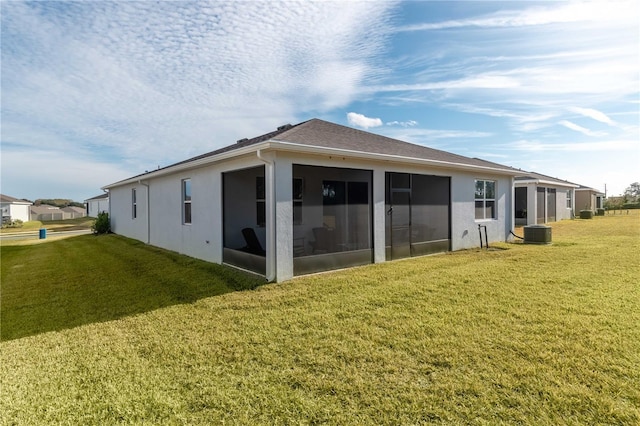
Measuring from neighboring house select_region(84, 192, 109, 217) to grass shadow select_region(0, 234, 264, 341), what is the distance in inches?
1312

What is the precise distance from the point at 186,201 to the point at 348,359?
865 centimetres

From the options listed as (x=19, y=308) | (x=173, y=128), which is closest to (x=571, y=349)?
(x=19, y=308)

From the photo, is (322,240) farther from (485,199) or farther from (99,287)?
(485,199)

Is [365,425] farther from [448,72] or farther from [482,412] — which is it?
[448,72]

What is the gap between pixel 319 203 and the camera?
775cm

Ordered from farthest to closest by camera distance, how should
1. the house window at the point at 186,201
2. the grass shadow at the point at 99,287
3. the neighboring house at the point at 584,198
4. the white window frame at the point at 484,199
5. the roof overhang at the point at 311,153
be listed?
the neighboring house at the point at 584,198, the white window frame at the point at 484,199, the house window at the point at 186,201, the roof overhang at the point at 311,153, the grass shadow at the point at 99,287

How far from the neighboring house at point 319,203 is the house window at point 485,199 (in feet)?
0.13

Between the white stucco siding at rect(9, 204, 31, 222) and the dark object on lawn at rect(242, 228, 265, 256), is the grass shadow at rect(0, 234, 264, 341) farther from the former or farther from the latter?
the white stucco siding at rect(9, 204, 31, 222)

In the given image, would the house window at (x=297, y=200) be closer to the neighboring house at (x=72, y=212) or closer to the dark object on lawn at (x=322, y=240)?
the dark object on lawn at (x=322, y=240)

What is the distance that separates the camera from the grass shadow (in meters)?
5.26

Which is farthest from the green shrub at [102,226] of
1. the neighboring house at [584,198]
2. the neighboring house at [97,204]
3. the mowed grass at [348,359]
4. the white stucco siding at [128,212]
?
the neighboring house at [584,198]

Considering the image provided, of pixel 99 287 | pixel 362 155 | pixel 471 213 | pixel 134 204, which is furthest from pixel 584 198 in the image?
pixel 99 287

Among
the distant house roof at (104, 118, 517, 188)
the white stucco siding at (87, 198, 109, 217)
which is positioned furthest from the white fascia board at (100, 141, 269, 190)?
the white stucco siding at (87, 198, 109, 217)

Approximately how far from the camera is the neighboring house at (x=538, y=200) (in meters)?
20.0
